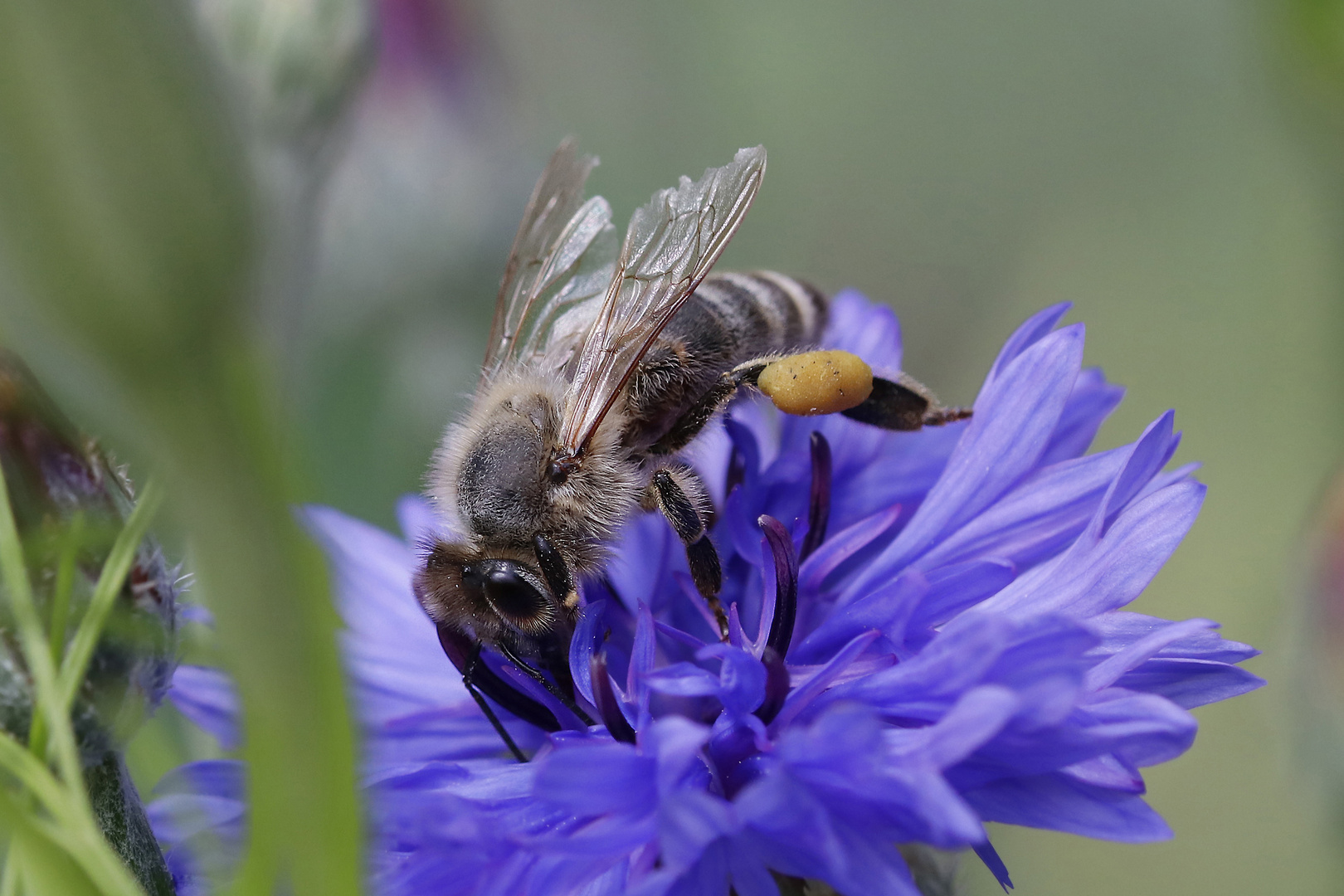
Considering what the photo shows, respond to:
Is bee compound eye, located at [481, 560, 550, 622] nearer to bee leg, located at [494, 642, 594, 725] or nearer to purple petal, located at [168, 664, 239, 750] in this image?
bee leg, located at [494, 642, 594, 725]

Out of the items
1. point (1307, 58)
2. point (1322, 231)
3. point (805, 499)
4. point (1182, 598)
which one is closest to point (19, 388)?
point (805, 499)

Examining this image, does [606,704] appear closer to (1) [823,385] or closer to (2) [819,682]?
(2) [819,682]

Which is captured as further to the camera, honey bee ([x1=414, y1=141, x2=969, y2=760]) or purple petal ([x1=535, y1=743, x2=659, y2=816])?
honey bee ([x1=414, y1=141, x2=969, y2=760])

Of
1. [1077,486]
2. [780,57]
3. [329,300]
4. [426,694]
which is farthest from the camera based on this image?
[780,57]

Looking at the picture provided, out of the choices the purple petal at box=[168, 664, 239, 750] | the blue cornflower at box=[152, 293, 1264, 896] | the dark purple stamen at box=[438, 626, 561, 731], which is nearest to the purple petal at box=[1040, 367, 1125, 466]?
the blue cornflower at box=[152, 293, 1264, 896]

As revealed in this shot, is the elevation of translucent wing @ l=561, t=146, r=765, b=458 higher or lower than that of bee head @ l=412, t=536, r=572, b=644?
higher

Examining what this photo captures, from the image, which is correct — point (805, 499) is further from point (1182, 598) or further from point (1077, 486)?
point (1182, 598)
